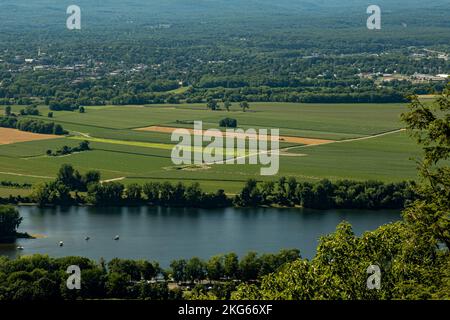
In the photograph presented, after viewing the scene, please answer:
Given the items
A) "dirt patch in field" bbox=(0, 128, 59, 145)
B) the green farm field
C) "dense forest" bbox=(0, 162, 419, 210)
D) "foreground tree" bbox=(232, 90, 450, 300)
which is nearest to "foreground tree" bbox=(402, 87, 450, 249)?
"foreground tree" bbox=(232, 90, 450, 300)

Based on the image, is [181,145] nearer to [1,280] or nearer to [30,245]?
[30,245]

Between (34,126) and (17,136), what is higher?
(34,126)

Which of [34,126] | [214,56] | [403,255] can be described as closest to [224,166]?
[34,126]

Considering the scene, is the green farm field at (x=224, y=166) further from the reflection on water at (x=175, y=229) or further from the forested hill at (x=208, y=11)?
the forested hill at (x=208, y=11)

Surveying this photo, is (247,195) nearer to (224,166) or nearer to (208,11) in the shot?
(224,166)

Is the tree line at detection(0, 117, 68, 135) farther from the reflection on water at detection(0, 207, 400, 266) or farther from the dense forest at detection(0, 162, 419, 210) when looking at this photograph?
the reflection on water at detection(0, 207, 400, 266)
